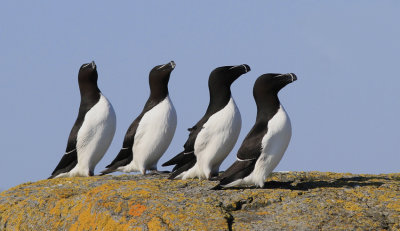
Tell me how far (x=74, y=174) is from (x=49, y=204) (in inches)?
93.7

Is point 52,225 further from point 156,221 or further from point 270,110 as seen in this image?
point 270,110

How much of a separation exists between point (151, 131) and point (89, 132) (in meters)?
1.24

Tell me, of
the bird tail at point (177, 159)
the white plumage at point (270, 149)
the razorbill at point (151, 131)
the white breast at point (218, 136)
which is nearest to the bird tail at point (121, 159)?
the razorbill at point (151, 131)

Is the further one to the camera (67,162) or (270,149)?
(67,162)

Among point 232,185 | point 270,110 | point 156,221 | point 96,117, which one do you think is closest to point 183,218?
point 156,221

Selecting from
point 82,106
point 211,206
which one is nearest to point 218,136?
point 211,206

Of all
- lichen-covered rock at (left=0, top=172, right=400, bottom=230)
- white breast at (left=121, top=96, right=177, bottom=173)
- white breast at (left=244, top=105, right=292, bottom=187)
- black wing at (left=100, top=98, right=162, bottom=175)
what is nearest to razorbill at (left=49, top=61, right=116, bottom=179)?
black wing at (left=100, top=98, right=162, bottom=175)

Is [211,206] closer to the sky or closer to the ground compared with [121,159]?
closer to the ground

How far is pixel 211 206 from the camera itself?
8641mm

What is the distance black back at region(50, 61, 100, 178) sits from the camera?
12.6 metres

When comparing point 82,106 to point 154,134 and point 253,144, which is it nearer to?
point 154,134

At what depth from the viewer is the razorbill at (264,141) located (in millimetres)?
9547

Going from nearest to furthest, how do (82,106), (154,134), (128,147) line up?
1. (154,134)
2. (128,147)
3. (82,106)

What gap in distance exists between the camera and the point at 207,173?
35.3ft
